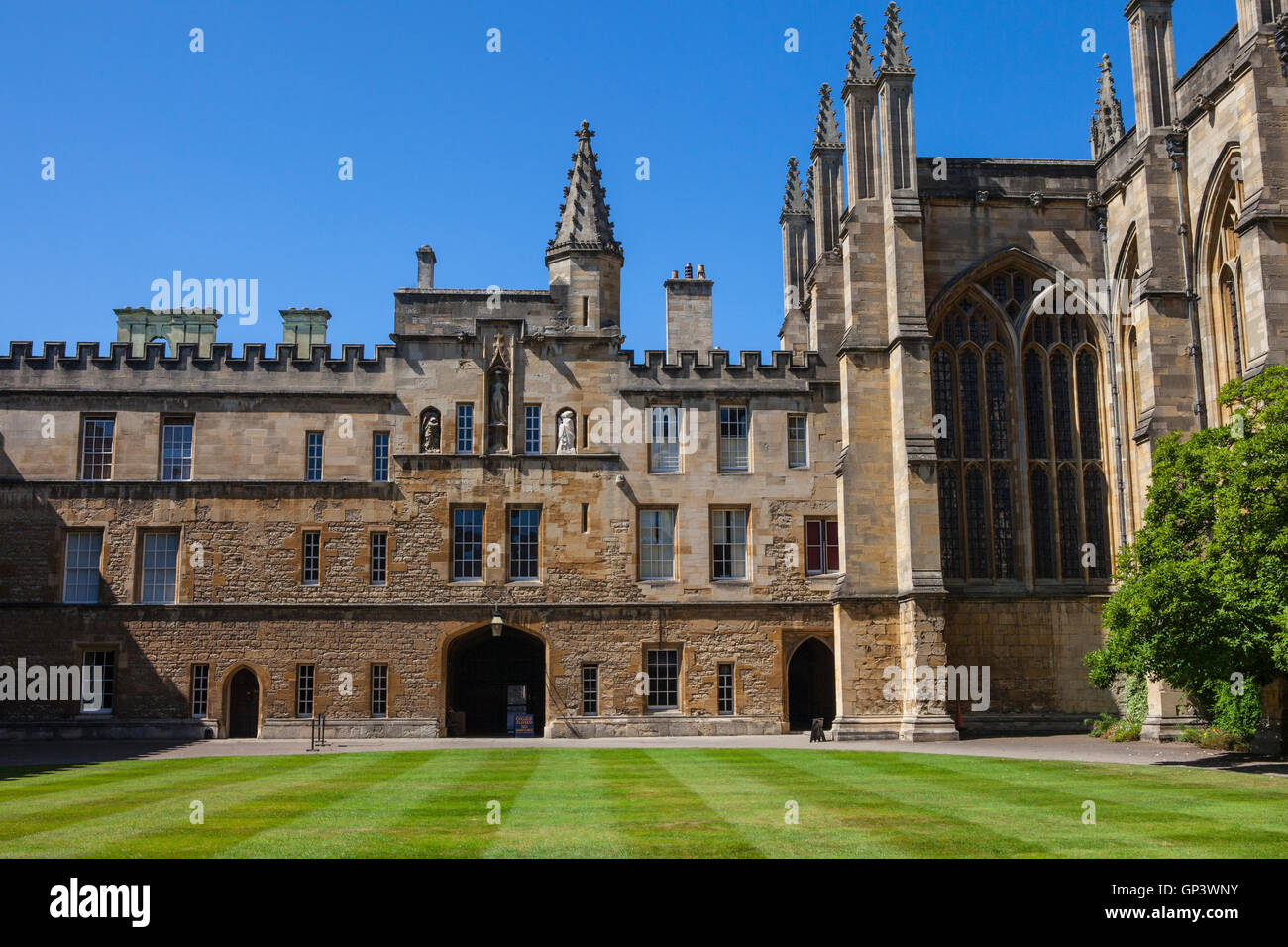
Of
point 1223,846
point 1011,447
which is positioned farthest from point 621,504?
point 1223,846

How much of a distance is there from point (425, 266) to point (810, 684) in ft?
59.2

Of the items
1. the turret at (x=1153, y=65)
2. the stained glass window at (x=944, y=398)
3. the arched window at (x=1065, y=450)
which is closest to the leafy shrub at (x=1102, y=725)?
the arched window at (x=1065, y=450)

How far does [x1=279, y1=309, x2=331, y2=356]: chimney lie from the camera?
46.9m

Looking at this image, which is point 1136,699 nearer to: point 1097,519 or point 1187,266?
point 1097,519

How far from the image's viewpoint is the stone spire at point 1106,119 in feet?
117

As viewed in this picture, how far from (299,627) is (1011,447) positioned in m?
20.5

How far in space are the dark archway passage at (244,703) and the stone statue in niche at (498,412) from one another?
9.47 m

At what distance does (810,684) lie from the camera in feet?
128

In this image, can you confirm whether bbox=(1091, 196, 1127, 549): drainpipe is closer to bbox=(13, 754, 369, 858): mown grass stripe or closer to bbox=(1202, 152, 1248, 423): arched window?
bbox=(1202, 152, 1248, 423): arched window

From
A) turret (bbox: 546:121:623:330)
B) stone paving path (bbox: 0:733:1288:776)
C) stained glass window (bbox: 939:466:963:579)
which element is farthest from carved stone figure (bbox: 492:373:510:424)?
stained glass window (bbox: 939:466:963:579)

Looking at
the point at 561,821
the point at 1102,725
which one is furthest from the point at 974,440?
the point at 561,821

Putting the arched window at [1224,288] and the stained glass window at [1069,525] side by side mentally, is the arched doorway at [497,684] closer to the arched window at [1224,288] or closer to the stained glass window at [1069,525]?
the stained glass window at [1069,525]

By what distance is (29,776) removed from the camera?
68.3 feet

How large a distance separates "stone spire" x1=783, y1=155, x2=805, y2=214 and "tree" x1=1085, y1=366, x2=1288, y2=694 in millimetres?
25172
